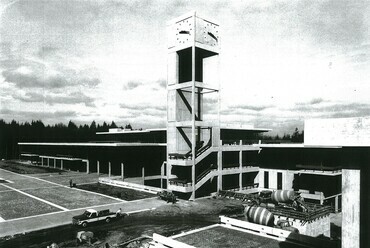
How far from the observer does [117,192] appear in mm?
48500

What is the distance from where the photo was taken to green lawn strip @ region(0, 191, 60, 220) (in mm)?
35000

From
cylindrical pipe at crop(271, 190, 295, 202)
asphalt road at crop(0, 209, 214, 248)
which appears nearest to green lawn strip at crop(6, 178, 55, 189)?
asphalt road at crop(0, 209, 214, 248)

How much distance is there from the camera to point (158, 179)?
2462 inches

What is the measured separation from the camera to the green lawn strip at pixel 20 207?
115 ft

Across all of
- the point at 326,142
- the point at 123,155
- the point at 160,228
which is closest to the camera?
the point at 326,142

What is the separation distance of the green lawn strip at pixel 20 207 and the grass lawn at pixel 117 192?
10043 millimetres

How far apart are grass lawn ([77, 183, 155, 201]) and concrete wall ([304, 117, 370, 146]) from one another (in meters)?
A: 36.9

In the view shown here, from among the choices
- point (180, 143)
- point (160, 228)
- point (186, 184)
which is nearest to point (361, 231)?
point (160, 228)

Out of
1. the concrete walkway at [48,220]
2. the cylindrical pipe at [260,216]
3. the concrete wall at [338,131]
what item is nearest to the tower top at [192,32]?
the concrete walkway at [48,220]

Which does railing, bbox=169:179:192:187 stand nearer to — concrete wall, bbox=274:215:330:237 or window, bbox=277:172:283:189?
concrete wall, bbox=274:215:330:237

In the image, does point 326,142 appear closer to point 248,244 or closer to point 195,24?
point 248,244

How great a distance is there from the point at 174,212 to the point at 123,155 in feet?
86.8

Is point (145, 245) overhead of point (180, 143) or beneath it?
beneath

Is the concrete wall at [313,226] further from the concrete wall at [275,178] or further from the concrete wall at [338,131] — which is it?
the concrete wall at [338,131]
